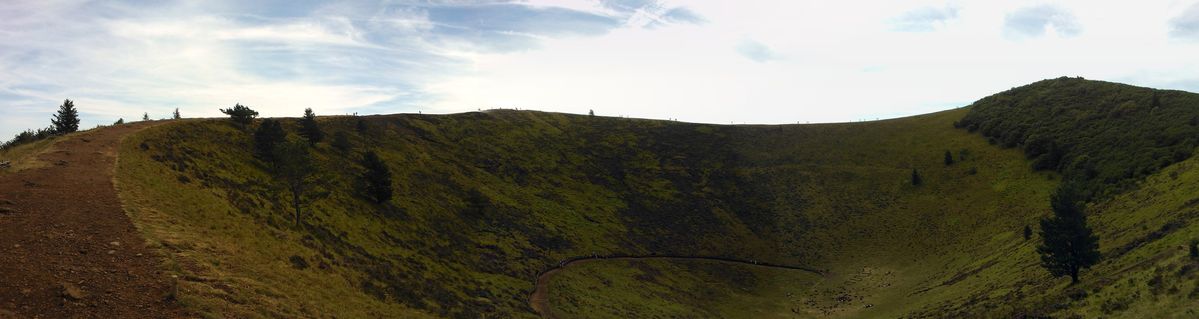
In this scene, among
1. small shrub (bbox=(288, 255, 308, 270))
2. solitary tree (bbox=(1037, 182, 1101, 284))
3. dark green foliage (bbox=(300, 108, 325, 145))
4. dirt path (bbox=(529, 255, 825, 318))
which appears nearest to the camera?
small shrub (bbox=(288, 255, 308, 270))

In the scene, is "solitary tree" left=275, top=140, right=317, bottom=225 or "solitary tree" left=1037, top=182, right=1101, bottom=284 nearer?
"solitary tree" left=1037, top=182, right=1101, bottom=284

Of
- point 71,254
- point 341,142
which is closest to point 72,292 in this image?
point 71,254

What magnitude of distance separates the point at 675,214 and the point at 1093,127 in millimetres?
61049

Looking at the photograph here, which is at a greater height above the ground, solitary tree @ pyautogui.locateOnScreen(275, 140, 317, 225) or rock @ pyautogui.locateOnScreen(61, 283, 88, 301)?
solitary tree @ pyautogui.locateOnScreen(275, 140, 317, 225)

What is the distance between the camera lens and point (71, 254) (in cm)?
2350

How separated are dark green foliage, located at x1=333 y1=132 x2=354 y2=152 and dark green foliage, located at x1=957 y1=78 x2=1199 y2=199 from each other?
7747cm

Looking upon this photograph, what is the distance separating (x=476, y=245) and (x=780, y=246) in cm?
4113

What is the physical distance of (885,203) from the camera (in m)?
85.9

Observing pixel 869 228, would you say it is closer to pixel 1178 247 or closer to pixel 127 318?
pixel 1178 247

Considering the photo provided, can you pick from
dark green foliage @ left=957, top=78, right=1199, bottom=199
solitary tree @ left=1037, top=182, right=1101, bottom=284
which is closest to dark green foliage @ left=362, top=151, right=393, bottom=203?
solitary tree @ left=1037, top=182, right=1101, bottom=284

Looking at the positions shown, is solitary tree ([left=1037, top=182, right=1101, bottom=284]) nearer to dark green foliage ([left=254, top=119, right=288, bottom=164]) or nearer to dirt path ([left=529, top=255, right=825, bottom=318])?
dirt path ([left=529, top=255, right=825, bottom=318])

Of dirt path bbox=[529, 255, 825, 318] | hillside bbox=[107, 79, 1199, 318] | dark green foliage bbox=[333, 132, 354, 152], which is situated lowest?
dirt path bbox=[529, 255, 825, 318]

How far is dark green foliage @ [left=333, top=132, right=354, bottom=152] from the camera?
6569cm

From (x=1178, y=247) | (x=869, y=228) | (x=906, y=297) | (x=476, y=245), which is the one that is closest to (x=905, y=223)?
(x=869, y=228)
